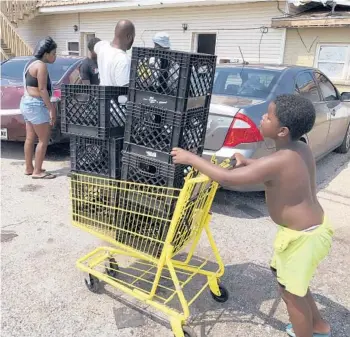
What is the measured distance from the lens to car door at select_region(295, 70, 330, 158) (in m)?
4.80

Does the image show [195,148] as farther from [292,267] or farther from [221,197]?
[221,197]

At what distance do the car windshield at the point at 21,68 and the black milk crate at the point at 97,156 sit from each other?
3787 mm

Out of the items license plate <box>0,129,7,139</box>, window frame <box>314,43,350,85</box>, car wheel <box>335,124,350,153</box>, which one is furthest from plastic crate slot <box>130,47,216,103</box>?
window frame <box>314,43,350,85</box>

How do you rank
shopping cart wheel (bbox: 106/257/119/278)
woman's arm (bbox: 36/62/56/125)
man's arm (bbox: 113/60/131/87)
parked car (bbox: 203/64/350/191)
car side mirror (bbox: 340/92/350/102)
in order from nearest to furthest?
shopping cart wheel (bbox: 106/257/119/278) < man's arm (bbox: 113/60/131/87) < parked car (bbox: 203/64/350/191) < woman's arm (bbox: 36/62/56/125) < car side mirror (bbox: 340/92/350/102)

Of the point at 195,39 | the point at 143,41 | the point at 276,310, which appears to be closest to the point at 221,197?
the point at 276,310

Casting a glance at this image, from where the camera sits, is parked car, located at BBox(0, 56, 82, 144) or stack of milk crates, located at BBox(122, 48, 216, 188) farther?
parked car, located at BBox(0, 56, 82, 144)

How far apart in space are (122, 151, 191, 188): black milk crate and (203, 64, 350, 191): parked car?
5.24 feet

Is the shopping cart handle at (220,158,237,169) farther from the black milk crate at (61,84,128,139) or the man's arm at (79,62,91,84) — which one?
the man's arm at (79,62,91,84)

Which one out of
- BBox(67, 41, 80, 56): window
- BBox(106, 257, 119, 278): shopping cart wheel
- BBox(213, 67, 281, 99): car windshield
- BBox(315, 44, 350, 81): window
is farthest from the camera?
BBox(67, 41, 80, 56): window

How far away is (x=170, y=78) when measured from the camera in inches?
81.8

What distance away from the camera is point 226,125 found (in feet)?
12.4

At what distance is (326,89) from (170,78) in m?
4.32

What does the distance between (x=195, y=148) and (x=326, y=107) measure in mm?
3758

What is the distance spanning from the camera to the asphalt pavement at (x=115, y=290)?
2.39m
